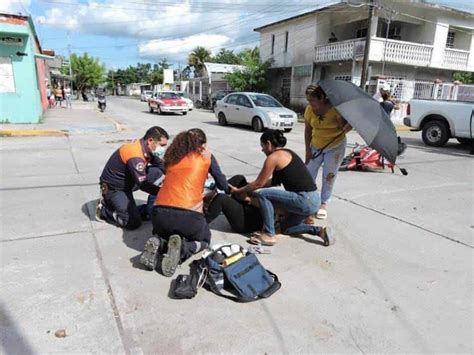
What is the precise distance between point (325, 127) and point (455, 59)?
24.2 meters

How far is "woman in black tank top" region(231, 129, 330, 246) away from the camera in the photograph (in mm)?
3725

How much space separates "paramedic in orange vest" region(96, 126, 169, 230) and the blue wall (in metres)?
11.5

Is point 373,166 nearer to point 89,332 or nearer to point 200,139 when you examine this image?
point 200,139

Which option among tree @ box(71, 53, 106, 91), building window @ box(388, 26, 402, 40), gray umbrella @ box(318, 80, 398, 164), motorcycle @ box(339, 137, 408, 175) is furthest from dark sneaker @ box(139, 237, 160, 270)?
tree @ box(71, 53, 106, 91)

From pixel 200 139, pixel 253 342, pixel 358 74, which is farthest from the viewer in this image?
pixel 358 74

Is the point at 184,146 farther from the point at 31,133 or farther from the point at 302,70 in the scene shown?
the point at 302,70

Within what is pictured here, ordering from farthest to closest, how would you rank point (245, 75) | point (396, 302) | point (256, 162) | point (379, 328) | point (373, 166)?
1. point (245, 75)
2. point (256, 162)
3. point (373, 166)
4. point (396, 302)
5. point (379, 328)

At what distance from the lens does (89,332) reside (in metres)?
2.49

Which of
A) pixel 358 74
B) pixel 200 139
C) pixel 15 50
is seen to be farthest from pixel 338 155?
pixel 358 74

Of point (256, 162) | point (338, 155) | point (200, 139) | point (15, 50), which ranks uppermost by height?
point (15, 50)

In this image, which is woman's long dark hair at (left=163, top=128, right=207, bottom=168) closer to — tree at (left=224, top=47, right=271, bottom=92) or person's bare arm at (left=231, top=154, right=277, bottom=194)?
person's bare arm at (left=231, top=154, right=277, bottom=194)

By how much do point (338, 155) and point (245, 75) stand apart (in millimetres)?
24082

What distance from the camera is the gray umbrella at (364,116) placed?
141 inches

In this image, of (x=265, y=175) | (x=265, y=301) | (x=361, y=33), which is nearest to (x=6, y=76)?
(x=265, y=175)
